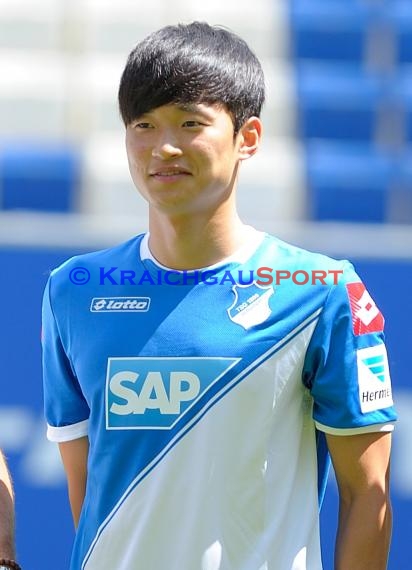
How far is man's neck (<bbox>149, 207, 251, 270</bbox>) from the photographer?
6.86ft

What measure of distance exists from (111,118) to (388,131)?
147 cm

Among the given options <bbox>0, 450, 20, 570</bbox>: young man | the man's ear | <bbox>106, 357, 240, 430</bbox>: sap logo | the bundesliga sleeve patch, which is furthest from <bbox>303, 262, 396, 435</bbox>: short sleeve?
<bbox>0, 450, 20, 570</bbox>: young man

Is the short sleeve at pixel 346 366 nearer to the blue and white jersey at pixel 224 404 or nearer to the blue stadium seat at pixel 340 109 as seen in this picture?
the blue and white jersey at pixel 224 404

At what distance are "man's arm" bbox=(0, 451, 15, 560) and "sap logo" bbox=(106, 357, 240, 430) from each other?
26 centimetres

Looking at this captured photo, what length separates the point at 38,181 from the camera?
5777mm

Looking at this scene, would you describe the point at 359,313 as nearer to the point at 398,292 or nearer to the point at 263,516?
the point at 263,516

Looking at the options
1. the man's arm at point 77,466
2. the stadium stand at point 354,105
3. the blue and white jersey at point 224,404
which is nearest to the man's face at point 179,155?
the blue and white jersey at point 224,404

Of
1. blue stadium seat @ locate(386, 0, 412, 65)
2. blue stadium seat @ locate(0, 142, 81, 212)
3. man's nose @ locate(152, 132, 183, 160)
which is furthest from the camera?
blue stadium seat @ locate(386, 0, 412, 65)

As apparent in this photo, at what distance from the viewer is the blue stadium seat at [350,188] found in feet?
19.7

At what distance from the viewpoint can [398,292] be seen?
3.61 meters

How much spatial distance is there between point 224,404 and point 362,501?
0.29 meters

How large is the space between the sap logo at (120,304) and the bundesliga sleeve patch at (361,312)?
0.35 m

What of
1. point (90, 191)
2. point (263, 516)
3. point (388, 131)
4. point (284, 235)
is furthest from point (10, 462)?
point (388, 131)

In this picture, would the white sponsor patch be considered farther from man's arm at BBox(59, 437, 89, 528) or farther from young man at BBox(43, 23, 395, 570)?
man's arm at BBox(59, 437, 89, 528)
